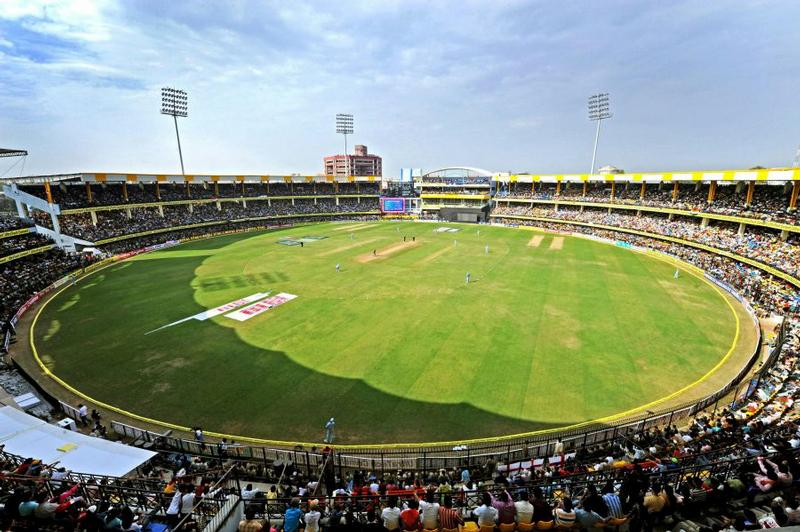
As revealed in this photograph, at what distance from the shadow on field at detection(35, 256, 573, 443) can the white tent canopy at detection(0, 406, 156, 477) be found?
14.3 ft

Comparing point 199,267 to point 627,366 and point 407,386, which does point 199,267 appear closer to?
point 407,386

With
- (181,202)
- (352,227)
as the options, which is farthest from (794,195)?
(181,202)

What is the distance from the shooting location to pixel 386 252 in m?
52.0

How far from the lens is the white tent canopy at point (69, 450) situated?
11273mm

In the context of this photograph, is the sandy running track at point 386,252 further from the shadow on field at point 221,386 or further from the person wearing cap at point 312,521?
the person wearing cap at point 312,521

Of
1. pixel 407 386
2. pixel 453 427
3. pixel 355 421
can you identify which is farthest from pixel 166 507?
pixel 407 386

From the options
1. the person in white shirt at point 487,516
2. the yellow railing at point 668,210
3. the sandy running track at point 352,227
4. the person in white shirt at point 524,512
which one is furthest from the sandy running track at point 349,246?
the person in white shirt at point 524,512

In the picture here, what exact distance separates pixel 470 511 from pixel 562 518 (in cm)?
219

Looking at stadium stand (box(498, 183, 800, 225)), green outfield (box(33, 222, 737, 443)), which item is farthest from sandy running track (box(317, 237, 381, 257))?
stadium stand (box(498, 183, 800, 225))

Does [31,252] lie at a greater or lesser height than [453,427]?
greater

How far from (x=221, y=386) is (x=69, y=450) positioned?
7524 millimetres

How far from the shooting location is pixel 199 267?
143 ft

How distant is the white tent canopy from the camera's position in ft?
37.0

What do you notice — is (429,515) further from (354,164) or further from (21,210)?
(354,164)
